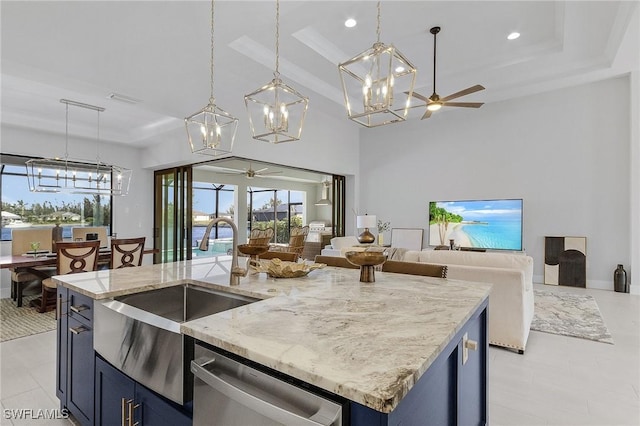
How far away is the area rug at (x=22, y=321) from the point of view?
364 centimetres

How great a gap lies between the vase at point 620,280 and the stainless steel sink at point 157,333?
6355mm

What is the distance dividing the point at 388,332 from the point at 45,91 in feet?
18.5

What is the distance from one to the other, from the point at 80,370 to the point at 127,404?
635 mm

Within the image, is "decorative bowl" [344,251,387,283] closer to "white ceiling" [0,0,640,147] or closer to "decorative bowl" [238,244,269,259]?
"decorative bowl" [238,244,269,259]

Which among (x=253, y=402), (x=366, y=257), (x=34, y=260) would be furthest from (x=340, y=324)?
(x=34, y=260)

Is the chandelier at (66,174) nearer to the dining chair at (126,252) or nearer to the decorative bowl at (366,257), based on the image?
the dining chair at (126,252)

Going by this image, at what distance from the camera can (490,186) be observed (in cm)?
664

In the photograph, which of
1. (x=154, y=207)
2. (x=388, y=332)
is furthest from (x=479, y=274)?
(x=154, y=207)

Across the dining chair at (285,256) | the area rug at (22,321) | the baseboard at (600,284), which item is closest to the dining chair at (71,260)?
the area rug at (22,321)

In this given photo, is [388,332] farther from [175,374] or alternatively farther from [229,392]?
[175,374]

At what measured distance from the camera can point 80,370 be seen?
182 cm

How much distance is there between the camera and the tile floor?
6.97ft

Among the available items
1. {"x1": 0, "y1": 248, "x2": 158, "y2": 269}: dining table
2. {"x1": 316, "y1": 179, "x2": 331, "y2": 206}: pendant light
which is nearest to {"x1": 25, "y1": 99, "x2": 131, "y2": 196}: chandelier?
{"x1": 0, "y1": 248, "x2": 158, "y2": 269}: dining table

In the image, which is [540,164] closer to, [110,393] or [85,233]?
[110,393]
